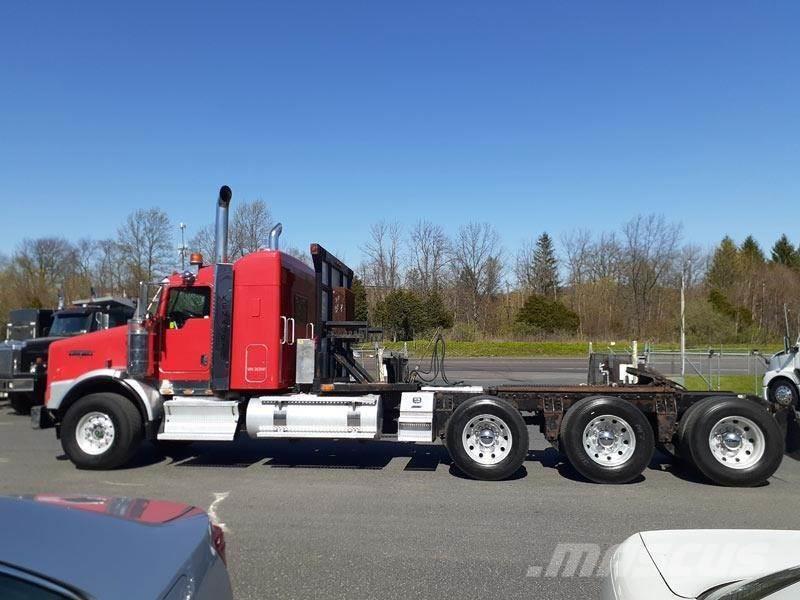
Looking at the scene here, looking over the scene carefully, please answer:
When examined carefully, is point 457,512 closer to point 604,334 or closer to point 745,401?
point 745,401

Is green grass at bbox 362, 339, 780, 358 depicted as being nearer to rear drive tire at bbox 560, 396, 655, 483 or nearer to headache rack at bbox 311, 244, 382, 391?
headache rack at bbox 311, 244, 382, 391

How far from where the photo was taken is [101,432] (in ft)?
30.8

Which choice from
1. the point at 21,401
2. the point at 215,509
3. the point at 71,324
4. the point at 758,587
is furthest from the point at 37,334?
the point at 758,587

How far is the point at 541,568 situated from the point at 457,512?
1844 mm

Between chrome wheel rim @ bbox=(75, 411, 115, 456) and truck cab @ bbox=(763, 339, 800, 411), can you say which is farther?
truck cab @ bbox=(763, 339, 800, 411)

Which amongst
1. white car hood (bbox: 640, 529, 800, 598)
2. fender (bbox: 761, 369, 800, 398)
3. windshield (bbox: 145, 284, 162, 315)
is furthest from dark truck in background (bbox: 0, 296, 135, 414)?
fender (bbox: 761, 369, 800, 398)

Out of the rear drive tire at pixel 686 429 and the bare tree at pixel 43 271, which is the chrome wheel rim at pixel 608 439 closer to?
the rear drive tire at pixel 686 429

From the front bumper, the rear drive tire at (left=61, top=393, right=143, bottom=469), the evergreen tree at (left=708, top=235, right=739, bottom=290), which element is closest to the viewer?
the rear drive tire at (left=61, top=393, right=143, bottom=469)

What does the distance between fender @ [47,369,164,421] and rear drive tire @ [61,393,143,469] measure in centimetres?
17

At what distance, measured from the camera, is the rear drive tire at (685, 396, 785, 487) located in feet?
27.5

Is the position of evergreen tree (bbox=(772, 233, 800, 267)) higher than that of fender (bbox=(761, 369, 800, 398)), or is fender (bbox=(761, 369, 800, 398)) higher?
evergreen tree (bbox=(772, 233, 800, 267))

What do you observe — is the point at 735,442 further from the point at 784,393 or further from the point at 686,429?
the point at 784,393

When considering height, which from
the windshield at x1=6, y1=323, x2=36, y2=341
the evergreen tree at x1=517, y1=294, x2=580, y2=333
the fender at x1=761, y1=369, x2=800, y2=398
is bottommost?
the fender at x1=761, y1=369, x2=800, y2=398

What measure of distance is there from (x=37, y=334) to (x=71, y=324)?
12.6ft
